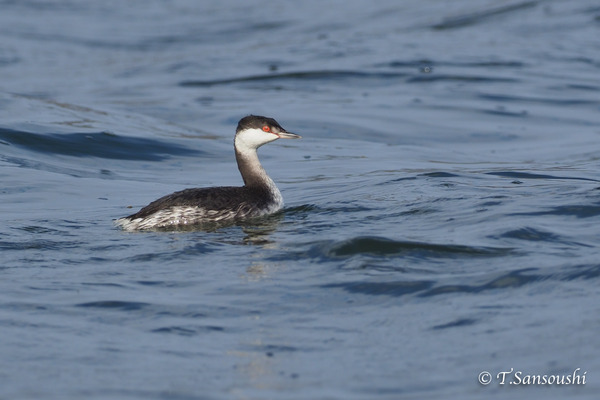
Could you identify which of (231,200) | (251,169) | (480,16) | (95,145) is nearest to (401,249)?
(231,200)

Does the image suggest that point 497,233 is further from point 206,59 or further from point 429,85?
point 206,59

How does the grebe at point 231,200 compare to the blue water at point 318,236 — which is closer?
the blue water at point 318,236

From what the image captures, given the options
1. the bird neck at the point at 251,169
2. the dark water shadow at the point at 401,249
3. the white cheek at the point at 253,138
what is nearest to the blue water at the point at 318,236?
the dark water shadow at the point at 401,249

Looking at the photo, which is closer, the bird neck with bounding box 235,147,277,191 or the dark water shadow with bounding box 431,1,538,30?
the bird neck with bounding box 235,147,277,191

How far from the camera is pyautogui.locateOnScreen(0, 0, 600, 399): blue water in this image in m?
5.80

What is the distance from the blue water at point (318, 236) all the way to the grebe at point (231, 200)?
0.62ft

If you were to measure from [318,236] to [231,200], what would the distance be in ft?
4.00

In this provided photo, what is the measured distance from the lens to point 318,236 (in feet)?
27.7

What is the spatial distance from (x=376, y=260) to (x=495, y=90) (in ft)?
37.6

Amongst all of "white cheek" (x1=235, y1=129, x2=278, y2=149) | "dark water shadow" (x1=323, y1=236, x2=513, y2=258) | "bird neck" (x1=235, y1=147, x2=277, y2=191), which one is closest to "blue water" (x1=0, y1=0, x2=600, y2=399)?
"dark water shadow" (x1=323, y1=236, x2=513, y2=258)

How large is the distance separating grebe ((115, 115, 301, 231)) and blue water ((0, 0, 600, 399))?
190mm

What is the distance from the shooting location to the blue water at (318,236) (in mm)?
5801

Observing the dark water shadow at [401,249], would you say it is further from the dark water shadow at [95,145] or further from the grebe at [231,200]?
the dark water shadow at [95,145]

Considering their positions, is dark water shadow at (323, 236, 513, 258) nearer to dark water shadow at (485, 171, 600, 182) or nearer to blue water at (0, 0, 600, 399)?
blue water at (0, 0, 600, 399)
